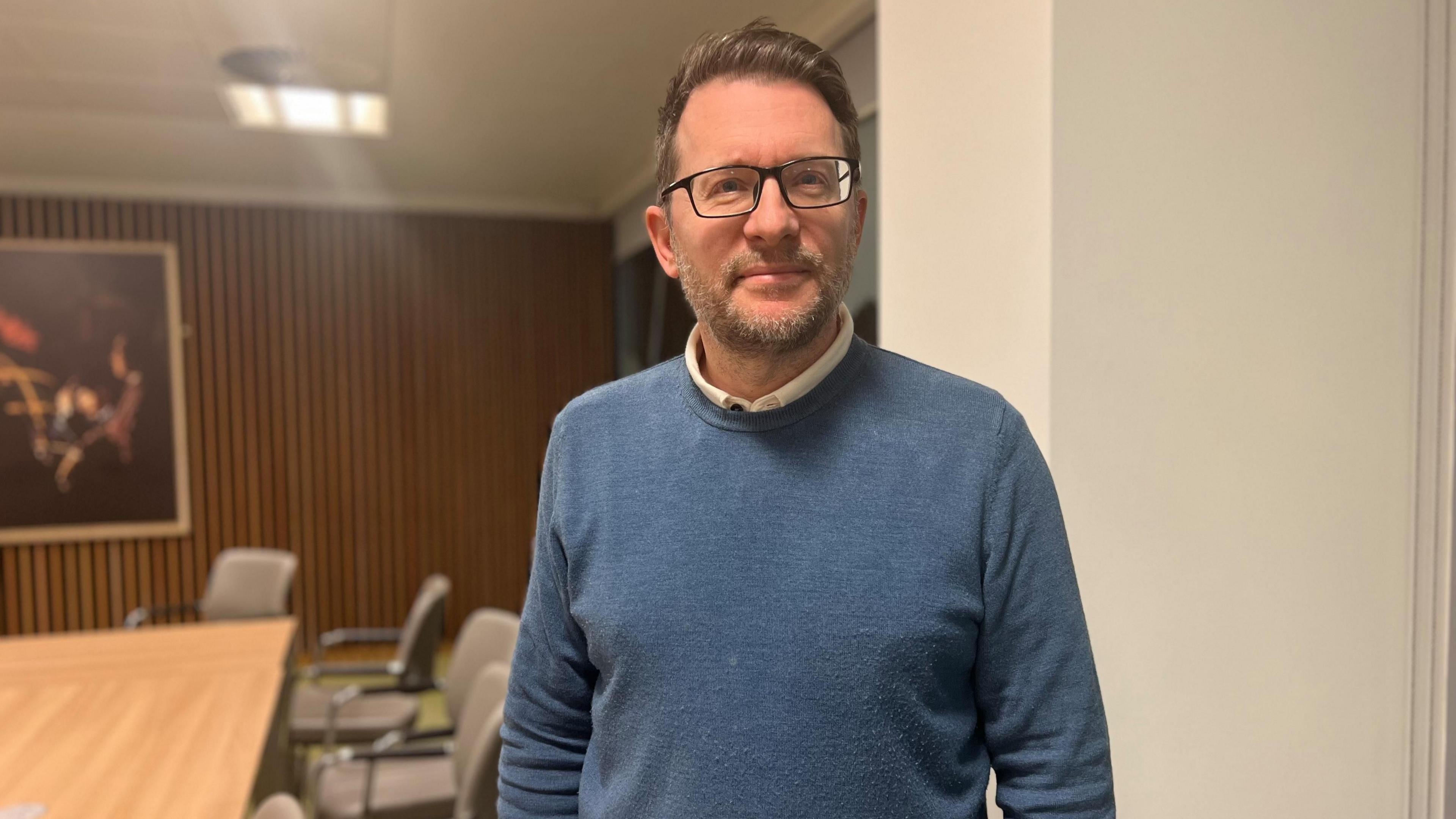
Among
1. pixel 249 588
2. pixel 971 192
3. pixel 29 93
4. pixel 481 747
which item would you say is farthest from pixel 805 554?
pixel 29 93

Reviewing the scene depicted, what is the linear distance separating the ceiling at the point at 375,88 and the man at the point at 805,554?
7.13ft

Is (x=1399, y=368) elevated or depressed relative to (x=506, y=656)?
elevated

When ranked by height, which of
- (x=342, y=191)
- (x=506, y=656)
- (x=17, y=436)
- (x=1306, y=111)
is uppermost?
(x=342, y=191)

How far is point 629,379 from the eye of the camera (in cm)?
113

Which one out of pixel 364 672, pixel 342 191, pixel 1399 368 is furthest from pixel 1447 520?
pixel 342 191

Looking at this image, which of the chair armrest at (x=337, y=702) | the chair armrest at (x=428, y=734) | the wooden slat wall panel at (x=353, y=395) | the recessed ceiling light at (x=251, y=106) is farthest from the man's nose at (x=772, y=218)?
the wooden slat wall panel at (x=353, y=395)

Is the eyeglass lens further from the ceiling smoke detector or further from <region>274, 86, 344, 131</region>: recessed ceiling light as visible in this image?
<region>274, 86, 344, 131</region>: recessed ceiling light

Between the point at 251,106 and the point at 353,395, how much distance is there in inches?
90.5

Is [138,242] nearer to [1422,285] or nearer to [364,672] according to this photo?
[364,672]

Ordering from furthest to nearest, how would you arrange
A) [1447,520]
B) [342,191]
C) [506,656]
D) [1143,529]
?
1. [342,191]
2. [506,656]
3. [1447,520]
4. [1143,529]

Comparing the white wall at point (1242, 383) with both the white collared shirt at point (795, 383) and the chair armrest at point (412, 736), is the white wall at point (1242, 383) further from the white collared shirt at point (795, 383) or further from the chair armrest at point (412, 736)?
the chair armrest at point (412, 736)

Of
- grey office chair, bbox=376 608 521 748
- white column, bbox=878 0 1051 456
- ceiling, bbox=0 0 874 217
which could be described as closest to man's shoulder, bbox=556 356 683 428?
white column, bbox=878 0 1051 456

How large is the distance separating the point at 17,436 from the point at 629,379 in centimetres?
571

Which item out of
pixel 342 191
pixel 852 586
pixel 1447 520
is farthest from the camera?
pixel 342 191
